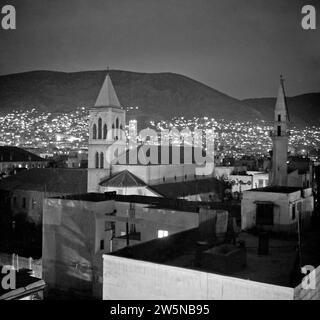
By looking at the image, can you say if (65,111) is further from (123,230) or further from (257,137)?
(123,230)

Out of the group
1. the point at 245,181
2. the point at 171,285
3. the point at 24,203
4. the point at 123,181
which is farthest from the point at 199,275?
the point at 245,181

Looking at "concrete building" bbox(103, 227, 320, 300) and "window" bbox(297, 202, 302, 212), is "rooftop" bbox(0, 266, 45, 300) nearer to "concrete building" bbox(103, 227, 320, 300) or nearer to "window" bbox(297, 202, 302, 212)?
"concrete building" bbox(103, 227, 320, 300)

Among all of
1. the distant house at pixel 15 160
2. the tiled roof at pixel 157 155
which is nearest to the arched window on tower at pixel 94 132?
the tiled roof at pixel 157 155

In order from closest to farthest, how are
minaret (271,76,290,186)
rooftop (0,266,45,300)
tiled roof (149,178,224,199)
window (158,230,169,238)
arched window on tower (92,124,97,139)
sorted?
rooftop (0,266,45,300) → window (158,230,169,238) → tiled roof (149,178,224,199) → minaret (271,76,290,186) → arched window on tower (92,124,97,139)

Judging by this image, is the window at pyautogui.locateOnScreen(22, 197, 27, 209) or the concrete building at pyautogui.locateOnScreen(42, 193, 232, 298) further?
the window at pyautogui.locateOnScreen(22, 197, 27, 209)

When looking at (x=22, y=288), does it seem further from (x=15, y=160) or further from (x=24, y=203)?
(x=15, y=160)

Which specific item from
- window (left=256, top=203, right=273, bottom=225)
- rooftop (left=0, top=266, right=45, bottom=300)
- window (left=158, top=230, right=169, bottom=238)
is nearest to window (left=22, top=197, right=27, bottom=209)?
window (left=158, top=230, right=169, bottom=238)
